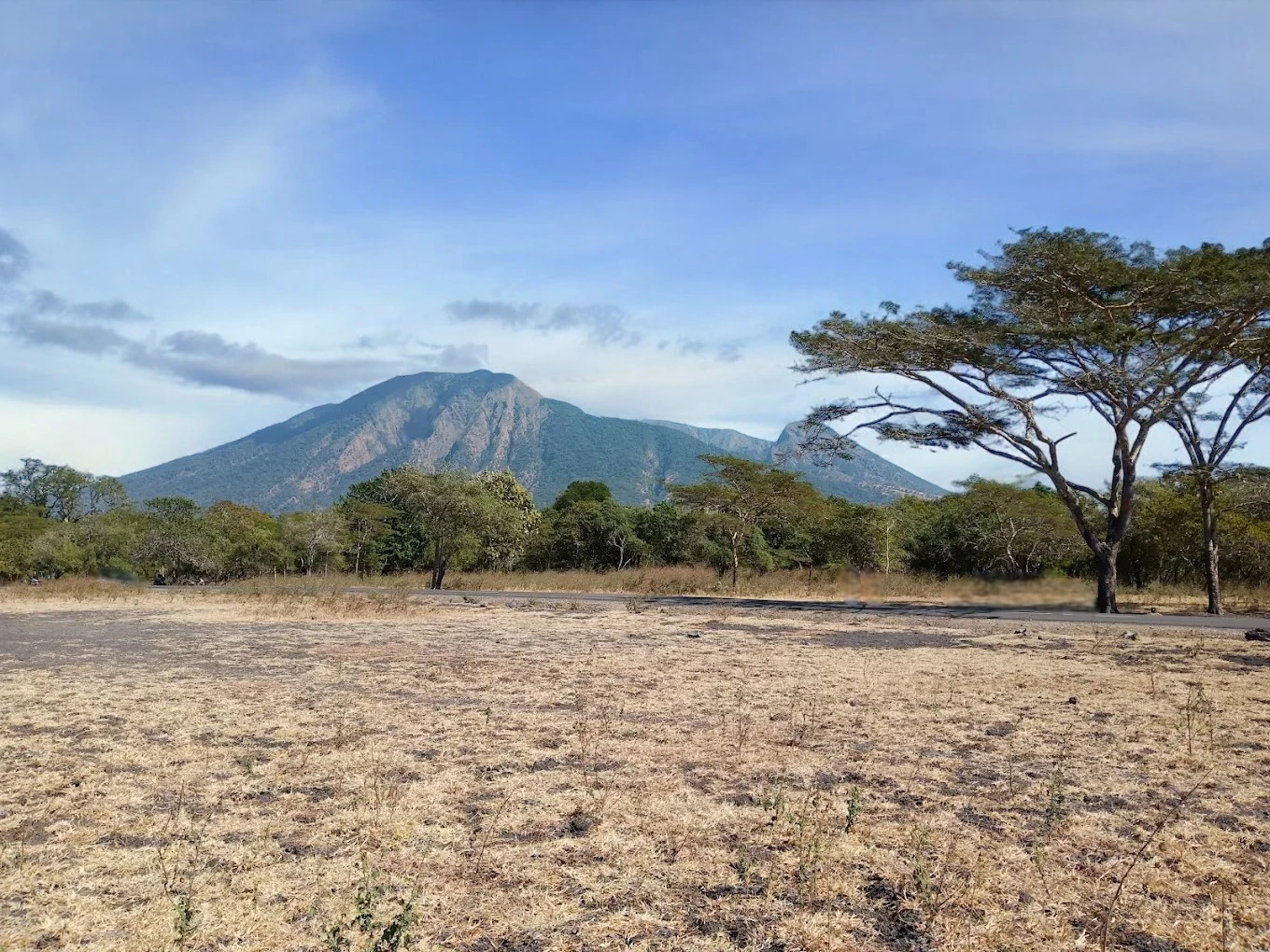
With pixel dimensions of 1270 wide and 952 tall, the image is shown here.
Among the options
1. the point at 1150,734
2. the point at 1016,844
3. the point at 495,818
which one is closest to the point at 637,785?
the point at 495,818

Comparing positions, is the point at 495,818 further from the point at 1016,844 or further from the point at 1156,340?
the point at 1156,340

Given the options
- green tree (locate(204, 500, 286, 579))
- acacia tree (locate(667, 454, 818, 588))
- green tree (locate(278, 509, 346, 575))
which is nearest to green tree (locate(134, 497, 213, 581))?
green tree (locate(204, 500, 286, 579))

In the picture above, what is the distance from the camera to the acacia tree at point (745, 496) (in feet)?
108

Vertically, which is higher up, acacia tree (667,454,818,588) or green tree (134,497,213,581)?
acacia tree (667,454,818,588)

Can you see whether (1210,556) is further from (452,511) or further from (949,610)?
(452,511)

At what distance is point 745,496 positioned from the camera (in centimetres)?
3322

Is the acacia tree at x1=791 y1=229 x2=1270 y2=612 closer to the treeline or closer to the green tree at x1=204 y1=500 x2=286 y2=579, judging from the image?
the treeline

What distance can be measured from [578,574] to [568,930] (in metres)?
32.8

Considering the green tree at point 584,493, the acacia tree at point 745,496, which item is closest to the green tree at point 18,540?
the green tree at point 584,493

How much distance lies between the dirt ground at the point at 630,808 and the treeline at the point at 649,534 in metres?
5.99

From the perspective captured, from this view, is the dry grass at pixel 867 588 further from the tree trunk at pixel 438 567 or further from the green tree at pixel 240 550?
the green tree at pixel 240 550

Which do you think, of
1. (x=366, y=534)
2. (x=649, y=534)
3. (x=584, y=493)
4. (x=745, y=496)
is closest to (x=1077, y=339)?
(x=745, y=496)

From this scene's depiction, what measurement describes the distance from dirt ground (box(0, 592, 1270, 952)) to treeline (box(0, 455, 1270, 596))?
5.99 meters

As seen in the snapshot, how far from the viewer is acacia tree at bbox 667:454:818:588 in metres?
33.1
